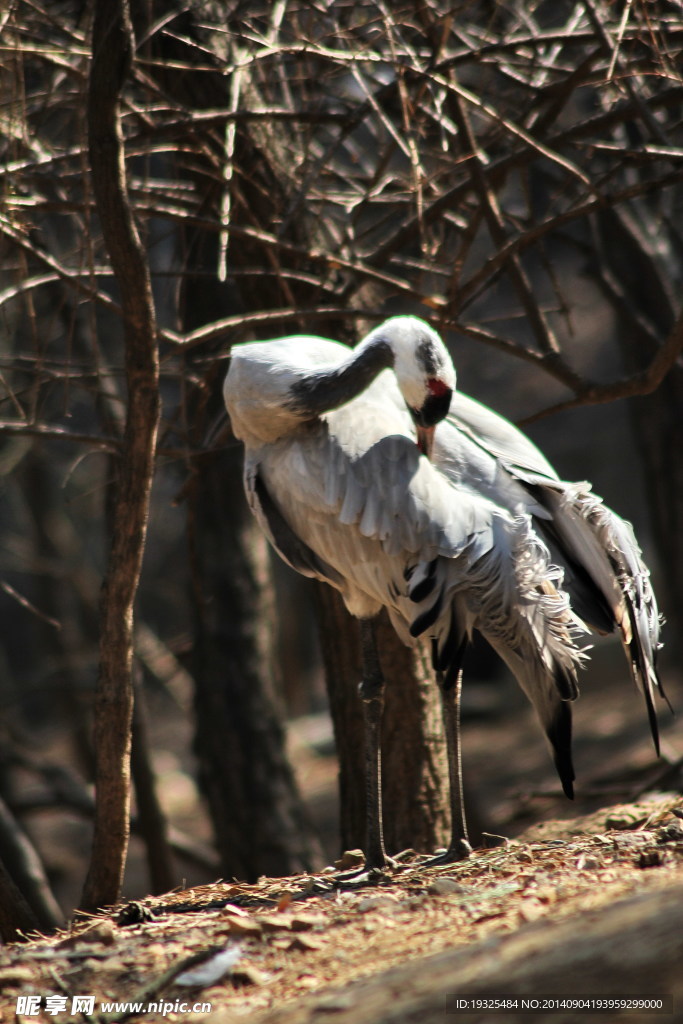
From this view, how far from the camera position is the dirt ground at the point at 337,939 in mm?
2754

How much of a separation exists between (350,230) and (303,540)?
1516 millimetres

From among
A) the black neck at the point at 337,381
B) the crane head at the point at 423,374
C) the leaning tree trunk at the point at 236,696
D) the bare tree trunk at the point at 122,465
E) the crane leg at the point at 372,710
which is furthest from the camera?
the leaning tree trunk at the point at 236,696

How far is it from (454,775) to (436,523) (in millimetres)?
1206

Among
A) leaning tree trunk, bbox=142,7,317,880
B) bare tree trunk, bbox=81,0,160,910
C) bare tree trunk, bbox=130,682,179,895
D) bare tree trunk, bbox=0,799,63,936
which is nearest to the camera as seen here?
bare tree trunk, bbox=81,0,160,910


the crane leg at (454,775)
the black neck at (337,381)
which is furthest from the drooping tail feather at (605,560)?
the black neck at (337,381)

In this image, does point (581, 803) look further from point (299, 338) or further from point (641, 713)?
point (299, 338)

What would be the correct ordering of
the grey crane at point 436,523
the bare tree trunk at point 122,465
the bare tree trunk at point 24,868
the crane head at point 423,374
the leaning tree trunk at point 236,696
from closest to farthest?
1. the bare tree trunk at point 122,465
2. the grey crane at point 436,523
3. the crane head at point 423,374
4. the bare tree trunk at point 24,868
5. the leaning tree trunk at point 236,696

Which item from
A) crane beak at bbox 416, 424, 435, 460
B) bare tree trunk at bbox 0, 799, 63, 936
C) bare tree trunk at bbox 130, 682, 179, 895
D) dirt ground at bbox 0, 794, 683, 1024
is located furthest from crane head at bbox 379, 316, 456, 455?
bare tree trunk at bbox 130, 682, 179, 895

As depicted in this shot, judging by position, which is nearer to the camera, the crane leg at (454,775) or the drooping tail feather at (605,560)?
the drooping tail feather at (605,560)

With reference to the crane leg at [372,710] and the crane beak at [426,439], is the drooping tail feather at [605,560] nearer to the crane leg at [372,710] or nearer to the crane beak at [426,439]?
the crane beak at [426,439]

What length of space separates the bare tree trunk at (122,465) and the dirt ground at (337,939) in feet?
1.17

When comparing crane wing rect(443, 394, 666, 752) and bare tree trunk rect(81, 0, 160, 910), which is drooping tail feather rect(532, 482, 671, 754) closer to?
→ crane wing rect(443, 394, 666, 752)

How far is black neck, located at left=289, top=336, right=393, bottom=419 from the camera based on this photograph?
14.8ft

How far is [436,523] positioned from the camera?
423 centimetres
